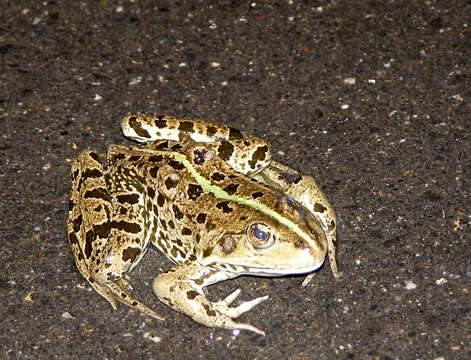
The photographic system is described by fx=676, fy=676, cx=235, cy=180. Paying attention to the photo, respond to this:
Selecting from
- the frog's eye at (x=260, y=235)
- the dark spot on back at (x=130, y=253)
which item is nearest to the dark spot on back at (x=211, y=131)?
the dark spot on back at (x=130, y=253)

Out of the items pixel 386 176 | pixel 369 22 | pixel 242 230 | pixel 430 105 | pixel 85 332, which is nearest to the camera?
pixel 242 230

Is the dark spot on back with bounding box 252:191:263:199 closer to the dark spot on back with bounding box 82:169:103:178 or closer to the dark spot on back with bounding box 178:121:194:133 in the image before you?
the dark spot on back with bounding box 178:121:194:133

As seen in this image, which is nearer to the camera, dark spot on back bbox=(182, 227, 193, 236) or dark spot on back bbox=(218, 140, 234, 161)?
dark spot on back bbox=(182, 227, 193, 236)

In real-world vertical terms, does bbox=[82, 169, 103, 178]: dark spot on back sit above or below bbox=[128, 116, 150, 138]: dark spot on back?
below

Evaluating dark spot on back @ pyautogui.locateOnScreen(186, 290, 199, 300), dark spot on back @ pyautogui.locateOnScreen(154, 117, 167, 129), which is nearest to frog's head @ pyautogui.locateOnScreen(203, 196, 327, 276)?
dark spot on back @ pyautogui.locateOnScreen(186, 290, 199, 300)

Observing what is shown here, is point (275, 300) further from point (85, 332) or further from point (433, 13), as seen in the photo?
point (433, 13)

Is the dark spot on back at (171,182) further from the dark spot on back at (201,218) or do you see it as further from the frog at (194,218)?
the dark spot on back at (201,218)

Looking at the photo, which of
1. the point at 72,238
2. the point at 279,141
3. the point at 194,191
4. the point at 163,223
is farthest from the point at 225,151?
the point at 72,238

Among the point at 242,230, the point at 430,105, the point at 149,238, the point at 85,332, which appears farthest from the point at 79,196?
the point at 430,105
